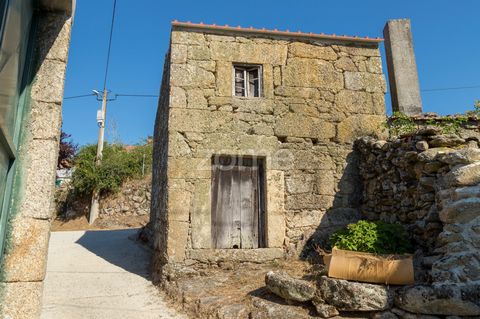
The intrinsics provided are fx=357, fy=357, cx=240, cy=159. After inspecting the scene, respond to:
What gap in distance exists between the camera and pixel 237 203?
6.00 m

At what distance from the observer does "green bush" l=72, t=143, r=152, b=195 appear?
583 inches

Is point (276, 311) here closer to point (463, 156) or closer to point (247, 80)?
point (463, 156)

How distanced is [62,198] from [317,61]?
12.9 meters

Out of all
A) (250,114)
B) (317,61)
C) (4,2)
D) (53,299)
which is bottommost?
(53,299)

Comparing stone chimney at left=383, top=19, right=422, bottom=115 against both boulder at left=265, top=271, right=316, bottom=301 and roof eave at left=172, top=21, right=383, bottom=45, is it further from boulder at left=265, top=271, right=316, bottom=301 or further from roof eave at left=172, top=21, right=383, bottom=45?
boulder at left=265, top=271, right=316, bottom=301

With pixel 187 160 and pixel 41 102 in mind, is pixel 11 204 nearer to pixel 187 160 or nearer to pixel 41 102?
pixel 41 102

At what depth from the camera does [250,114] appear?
6129mm

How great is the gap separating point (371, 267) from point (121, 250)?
19.9ft

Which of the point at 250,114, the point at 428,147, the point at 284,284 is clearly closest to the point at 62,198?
the point at 250,114

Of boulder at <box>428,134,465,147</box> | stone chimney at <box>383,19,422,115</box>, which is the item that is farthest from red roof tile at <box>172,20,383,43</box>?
boulder at <box>428,134,465,147</box>

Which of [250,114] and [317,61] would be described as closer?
[250,114]

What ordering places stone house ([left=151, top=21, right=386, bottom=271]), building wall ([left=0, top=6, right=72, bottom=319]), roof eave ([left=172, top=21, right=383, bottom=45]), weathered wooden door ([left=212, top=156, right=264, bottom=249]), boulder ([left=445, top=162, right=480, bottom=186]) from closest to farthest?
building wall ([left=0, top=6, right=72, bottom=319]) < boulder ([left=445, top=162, right=480, bottom=186]) < stone house ([left=151, top=21, right=386, bottom=271]) < weathered wooden door ([left=212, top=156, right=264, bottom=249]) < roof eave ([left=172, top=21, right=383, bottom=45])

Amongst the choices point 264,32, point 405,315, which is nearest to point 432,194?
point 405,315

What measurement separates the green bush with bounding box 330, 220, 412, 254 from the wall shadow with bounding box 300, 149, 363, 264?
142cm
